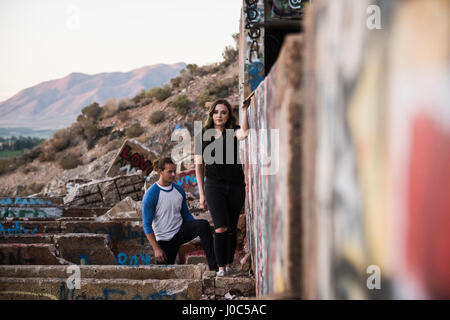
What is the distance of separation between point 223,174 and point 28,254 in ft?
9.67

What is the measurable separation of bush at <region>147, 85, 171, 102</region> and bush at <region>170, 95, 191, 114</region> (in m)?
4.88

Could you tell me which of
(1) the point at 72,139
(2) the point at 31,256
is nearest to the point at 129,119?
(1) the point at 72,139

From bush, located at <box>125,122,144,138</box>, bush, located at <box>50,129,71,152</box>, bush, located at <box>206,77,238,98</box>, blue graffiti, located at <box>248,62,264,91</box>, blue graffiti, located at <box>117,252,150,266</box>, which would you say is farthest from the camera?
bush, located at <box>50,129,71,152</box>

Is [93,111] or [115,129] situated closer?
[115,129]

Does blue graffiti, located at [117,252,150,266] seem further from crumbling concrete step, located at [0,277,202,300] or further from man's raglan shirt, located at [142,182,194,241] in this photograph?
crumbling concrete step, located at [0,277,202,300]

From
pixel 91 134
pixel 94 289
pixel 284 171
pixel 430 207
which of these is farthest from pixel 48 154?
pixel 430 207

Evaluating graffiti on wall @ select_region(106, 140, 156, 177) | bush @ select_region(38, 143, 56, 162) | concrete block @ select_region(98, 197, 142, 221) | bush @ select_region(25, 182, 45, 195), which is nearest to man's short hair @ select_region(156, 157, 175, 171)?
concrete block @ select_region(98, 197, 142, 221)

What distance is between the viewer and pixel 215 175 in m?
4.70

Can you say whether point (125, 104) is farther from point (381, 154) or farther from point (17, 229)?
point (381, 154)

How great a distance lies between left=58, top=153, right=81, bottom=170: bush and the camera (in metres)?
31.9

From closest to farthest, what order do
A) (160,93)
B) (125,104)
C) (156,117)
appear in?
(156,117) < (160,93) < (125,104)

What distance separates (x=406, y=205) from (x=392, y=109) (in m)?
Result: 0.26

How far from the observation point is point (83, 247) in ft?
20.2

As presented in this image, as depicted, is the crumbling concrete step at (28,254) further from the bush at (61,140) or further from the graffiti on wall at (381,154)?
the bush at (61,140)
